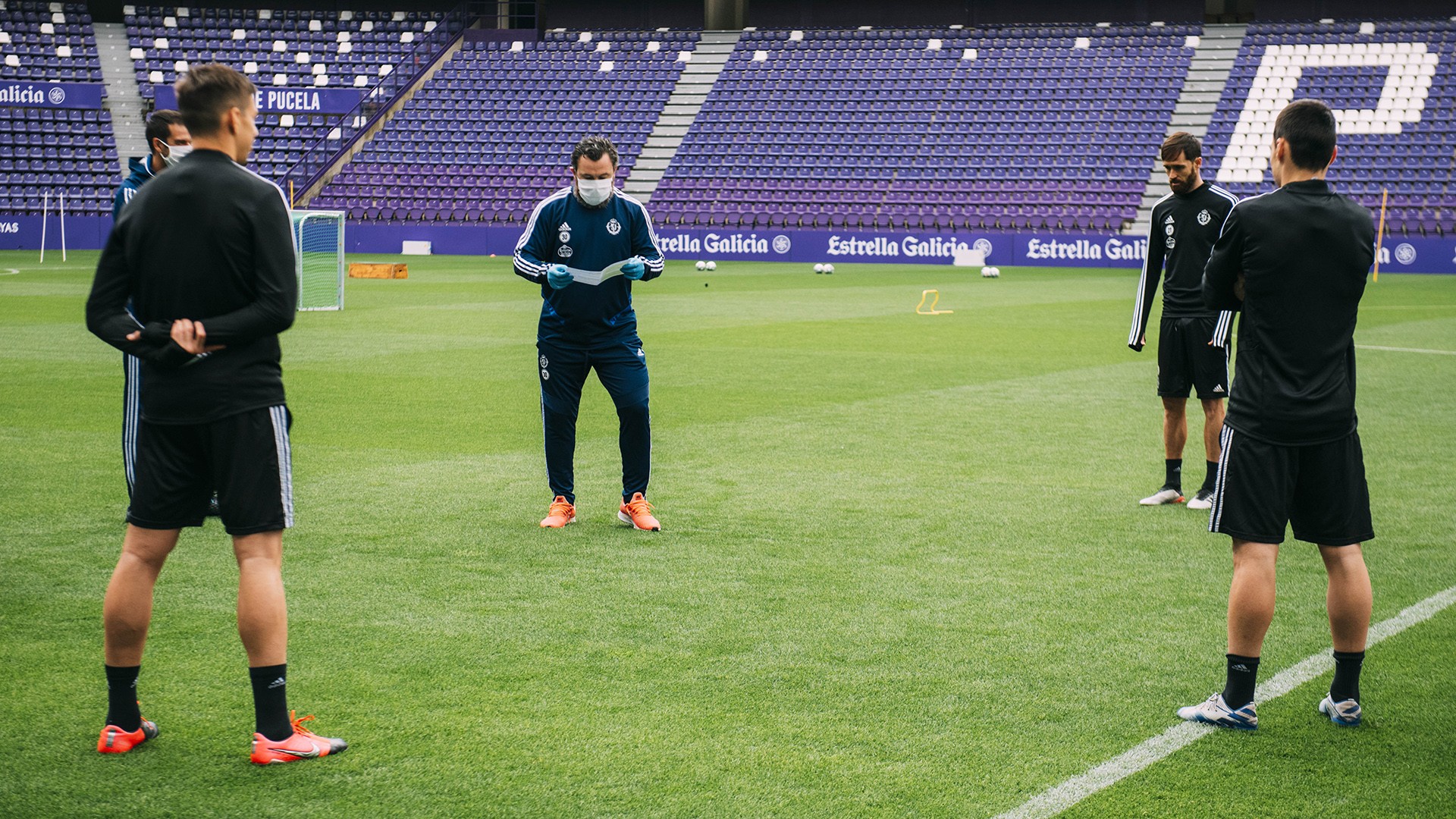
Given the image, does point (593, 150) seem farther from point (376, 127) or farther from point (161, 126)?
point (376, 127)

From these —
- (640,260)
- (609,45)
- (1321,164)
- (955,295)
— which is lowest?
(955,295)

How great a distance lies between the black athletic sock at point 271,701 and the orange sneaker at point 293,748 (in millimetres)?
20

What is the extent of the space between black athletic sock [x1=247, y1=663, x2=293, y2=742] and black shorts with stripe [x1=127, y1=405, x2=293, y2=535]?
43 centimetres

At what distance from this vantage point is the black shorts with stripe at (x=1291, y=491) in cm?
454

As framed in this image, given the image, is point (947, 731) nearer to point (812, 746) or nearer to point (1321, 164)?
point (812, 746)

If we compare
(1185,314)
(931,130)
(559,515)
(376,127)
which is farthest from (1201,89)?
(559,515)

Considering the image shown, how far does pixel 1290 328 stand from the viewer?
454cm

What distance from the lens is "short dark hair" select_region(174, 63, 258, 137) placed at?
393cm

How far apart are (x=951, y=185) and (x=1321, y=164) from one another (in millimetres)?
36834

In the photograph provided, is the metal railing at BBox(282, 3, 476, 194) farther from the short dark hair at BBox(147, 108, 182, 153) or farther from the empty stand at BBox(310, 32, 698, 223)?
the short dark hair at BBox(147, 108, 182, 153)

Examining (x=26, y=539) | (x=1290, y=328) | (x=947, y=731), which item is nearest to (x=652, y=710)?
(x=947, y=731)

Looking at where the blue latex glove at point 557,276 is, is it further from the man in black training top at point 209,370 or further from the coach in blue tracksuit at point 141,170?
the man in black training top at point 209,370

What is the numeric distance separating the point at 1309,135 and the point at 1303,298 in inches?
20.9

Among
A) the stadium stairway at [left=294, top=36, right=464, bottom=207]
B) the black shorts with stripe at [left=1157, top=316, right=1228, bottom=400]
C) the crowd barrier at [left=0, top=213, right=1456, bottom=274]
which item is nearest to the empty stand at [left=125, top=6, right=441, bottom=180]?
the stadium stairway at [left=294, top=36, right=464, bottom=207]
